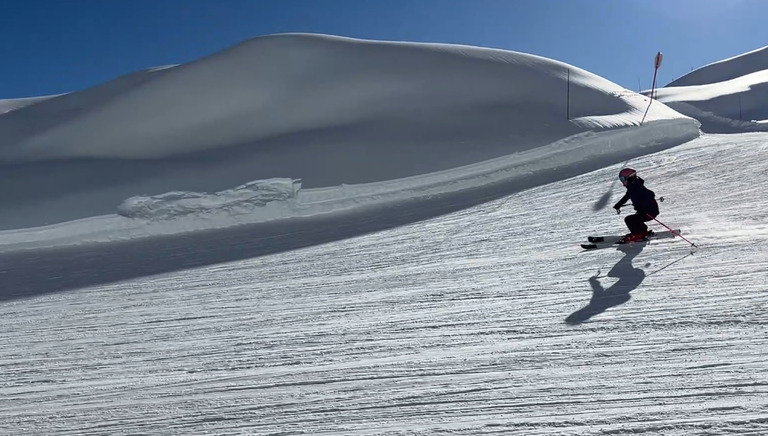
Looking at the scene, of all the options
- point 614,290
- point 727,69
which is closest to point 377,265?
point 614,290

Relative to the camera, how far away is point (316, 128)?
1667cm

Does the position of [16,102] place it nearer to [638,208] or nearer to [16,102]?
[16,102]

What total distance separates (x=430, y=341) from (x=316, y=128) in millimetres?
12778

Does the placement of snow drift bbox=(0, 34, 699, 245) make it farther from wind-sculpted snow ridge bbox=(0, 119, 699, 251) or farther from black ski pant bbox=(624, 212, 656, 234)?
black ski pant bbox=(624, 212, 656, 234)

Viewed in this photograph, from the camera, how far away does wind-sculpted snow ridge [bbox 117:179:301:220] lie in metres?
12.2

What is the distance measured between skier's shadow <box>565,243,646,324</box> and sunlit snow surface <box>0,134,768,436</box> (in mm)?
29

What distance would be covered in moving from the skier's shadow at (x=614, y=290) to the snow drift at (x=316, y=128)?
6033 mm

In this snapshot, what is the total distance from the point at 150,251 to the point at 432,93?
1037cm

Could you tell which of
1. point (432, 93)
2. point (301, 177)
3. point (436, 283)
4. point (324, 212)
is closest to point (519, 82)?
point (432, 93)

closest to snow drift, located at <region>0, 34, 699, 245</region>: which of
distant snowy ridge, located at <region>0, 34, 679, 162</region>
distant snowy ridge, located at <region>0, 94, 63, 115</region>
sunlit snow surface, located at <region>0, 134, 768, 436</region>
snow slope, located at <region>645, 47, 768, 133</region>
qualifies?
distant snowy ridge, located at <region>0, 34, 679, 162</region>

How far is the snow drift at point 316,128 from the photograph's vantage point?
13.3 m

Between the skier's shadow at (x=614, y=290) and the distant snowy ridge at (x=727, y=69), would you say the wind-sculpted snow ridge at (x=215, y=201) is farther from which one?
the distant snowy ridge at (x=727, y=69)

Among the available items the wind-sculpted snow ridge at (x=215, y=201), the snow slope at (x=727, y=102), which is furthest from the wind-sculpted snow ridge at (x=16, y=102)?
the snow slope at (x=727, y=102)

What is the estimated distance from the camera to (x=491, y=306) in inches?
206
